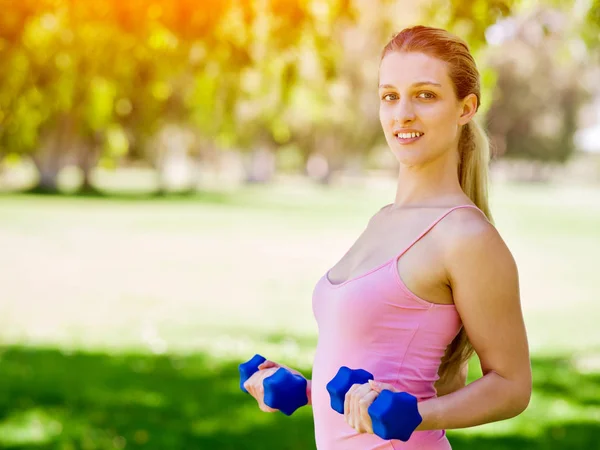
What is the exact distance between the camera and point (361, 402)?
1651 millimetres

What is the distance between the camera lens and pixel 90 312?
12.1 meters

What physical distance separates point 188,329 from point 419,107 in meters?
9.23

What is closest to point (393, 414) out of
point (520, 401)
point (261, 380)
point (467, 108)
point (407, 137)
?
point (520, 401)

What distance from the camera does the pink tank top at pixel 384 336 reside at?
6.06 ft

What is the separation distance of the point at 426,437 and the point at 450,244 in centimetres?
49

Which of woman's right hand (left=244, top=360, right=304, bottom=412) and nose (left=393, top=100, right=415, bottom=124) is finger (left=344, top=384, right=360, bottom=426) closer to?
woman's right hand (left=244, top=360, right=304, bottom=412)

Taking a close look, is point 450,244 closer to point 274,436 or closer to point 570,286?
point 274,436

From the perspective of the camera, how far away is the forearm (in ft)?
5.73

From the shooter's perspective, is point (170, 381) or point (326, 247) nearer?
point (170, 381)

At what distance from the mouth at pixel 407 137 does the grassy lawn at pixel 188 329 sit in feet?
1.48

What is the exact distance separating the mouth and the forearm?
55cm

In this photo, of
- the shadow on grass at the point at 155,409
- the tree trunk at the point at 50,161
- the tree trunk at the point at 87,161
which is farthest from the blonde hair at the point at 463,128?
the tree trunk at the point at 87,161

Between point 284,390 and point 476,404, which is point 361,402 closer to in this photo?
point 476,404

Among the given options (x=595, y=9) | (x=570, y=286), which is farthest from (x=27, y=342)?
(x=570, y=286)
